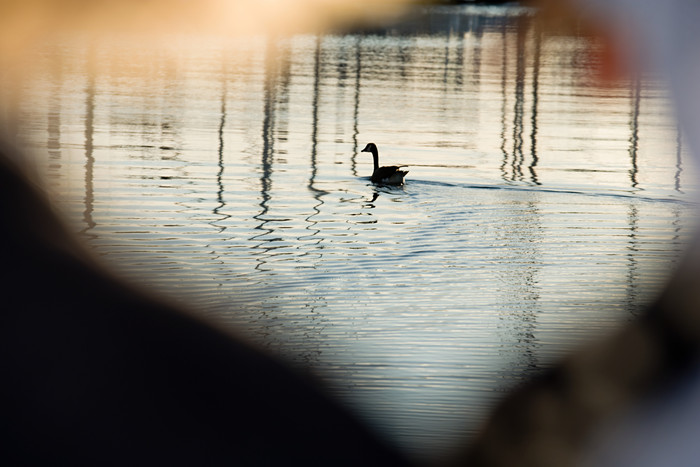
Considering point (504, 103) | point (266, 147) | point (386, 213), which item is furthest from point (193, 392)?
point (504, 103)

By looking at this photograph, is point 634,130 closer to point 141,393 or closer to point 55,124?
point 55,124

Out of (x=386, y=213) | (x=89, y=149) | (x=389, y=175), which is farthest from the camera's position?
(x=89, y=149)

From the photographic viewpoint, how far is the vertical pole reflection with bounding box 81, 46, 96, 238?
14895 millimetres

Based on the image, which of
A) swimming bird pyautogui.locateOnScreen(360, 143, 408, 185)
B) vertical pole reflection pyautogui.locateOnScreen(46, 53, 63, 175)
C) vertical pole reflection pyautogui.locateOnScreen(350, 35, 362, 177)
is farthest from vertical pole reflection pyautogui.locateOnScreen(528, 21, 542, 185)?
vertical pole reflection pyautogui.locateOnScreen(46, 53, 63, 175)

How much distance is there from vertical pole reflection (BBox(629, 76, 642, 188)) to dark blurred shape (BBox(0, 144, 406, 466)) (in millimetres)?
11629

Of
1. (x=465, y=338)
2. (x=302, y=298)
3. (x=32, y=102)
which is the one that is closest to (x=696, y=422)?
(x=465, y=338)

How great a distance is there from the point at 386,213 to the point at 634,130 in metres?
12.4

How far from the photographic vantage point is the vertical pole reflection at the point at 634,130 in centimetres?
2095

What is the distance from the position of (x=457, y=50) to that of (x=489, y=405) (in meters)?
46.6

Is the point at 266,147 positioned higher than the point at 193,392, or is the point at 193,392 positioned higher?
the point at 266,147

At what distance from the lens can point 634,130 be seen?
27.3 meters

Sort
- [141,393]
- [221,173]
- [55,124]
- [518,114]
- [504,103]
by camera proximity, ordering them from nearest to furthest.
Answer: [141,393]
[221,173]
[55,124]
[518,114]
[504,103]

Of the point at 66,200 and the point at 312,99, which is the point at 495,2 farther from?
the point at 66,200

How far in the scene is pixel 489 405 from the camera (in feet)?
28.6
